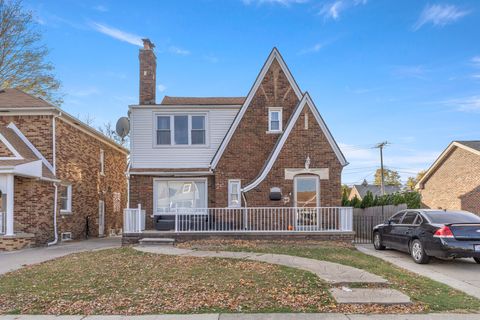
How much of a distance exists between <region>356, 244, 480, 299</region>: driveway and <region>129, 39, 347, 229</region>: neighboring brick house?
3430 millimetres

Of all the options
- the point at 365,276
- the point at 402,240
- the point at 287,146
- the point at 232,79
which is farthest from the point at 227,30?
Answer: the point at 365,276

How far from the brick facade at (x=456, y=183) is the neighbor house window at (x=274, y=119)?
1466 cm

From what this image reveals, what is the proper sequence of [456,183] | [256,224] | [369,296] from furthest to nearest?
[456,183] → [256,224] → [369,296]

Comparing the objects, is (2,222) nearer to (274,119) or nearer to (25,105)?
→ (25,105)

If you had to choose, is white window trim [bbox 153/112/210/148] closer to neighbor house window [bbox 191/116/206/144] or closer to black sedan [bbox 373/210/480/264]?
neighbor house window [bbox 191/116/206/144]

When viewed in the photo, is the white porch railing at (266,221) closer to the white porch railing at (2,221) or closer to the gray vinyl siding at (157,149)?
the gray vinyl siding at (157,149)

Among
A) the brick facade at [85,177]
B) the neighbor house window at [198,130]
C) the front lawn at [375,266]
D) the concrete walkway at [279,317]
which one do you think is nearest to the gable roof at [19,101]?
the brick facade at [85,177]

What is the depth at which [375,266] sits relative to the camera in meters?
9.53

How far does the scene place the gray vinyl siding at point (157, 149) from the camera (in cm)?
1675

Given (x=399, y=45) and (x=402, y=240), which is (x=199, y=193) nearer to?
(x=402, y=240)

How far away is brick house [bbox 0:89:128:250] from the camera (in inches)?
561

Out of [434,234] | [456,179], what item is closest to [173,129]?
[434,234]

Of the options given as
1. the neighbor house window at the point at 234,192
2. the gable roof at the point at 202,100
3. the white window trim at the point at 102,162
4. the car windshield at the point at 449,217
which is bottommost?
the car windshield at the point at 449,217

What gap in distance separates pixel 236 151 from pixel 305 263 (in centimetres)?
711
